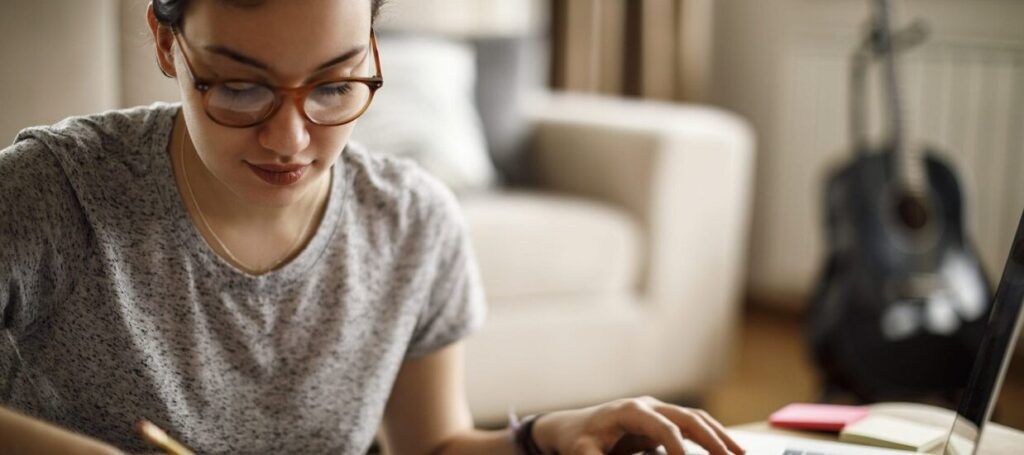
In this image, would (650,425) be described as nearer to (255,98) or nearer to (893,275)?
(255,98)

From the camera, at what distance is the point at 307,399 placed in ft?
2.96

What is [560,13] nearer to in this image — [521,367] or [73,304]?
[521,367]

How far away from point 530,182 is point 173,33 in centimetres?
189

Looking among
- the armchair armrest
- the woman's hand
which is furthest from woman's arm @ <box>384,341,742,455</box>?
the armchair armrest

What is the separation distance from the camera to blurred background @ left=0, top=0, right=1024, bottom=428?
2281mm

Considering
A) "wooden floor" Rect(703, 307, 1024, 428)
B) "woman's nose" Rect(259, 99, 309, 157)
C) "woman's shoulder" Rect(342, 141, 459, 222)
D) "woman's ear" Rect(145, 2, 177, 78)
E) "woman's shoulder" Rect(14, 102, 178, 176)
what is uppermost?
"woman's ear" Rect(145, 2, 177, 78)

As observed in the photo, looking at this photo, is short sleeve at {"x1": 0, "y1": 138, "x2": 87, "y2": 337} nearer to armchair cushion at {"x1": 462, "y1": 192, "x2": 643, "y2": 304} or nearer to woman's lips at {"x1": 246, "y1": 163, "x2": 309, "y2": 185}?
woman's lips at {"x1": 246, "y1": 163, "x2": 309, "y2": 185}

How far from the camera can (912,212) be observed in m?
2.39

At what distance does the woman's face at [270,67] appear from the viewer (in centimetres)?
74

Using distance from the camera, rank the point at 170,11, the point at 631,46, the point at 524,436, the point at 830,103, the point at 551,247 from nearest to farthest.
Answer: the point at 170,11, the point at 524,436, the point at 551,247, the point at 830,103, the point at 631,46

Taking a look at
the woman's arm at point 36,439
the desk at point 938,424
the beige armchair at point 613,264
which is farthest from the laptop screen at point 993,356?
the beige armchair at point 613,264

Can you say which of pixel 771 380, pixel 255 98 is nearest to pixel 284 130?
pixel 255 98

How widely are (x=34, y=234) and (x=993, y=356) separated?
600mm

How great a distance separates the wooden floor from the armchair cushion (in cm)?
38
